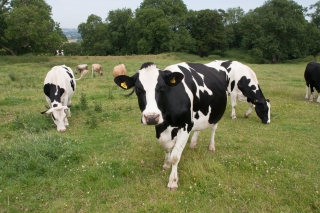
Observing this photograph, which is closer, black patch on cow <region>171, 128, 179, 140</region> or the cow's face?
black patch on cow <region>171, 128, 179, 140</region>

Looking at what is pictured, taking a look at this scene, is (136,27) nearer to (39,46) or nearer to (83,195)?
(39,46)

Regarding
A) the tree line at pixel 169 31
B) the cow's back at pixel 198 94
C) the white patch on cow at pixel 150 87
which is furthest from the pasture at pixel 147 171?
the tree line at pixel 169 31

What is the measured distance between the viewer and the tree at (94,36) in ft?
206

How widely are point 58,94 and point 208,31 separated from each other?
50.1m

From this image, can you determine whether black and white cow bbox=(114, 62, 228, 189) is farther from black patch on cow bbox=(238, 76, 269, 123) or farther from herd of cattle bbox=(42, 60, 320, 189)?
black patch on cow bbox=(238, 76, 269, 123)

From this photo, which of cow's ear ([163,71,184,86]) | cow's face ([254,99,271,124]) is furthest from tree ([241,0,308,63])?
cow's ear ([163,71,184,86])

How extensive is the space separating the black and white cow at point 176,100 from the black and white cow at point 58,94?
4.54 m

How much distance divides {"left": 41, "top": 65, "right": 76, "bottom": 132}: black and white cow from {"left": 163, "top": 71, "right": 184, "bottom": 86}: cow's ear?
203 inches

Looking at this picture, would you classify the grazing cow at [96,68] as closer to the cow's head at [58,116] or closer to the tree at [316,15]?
the cow's head at [58,116]

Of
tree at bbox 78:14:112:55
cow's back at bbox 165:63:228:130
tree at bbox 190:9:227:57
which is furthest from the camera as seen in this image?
tree at bbox 78:14:112:55

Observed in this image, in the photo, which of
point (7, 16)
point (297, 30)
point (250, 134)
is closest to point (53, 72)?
point (250, 134)

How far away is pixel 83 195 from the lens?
15.3ft

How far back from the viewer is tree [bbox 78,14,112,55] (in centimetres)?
6274

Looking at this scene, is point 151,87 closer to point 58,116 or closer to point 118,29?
point 58,116
